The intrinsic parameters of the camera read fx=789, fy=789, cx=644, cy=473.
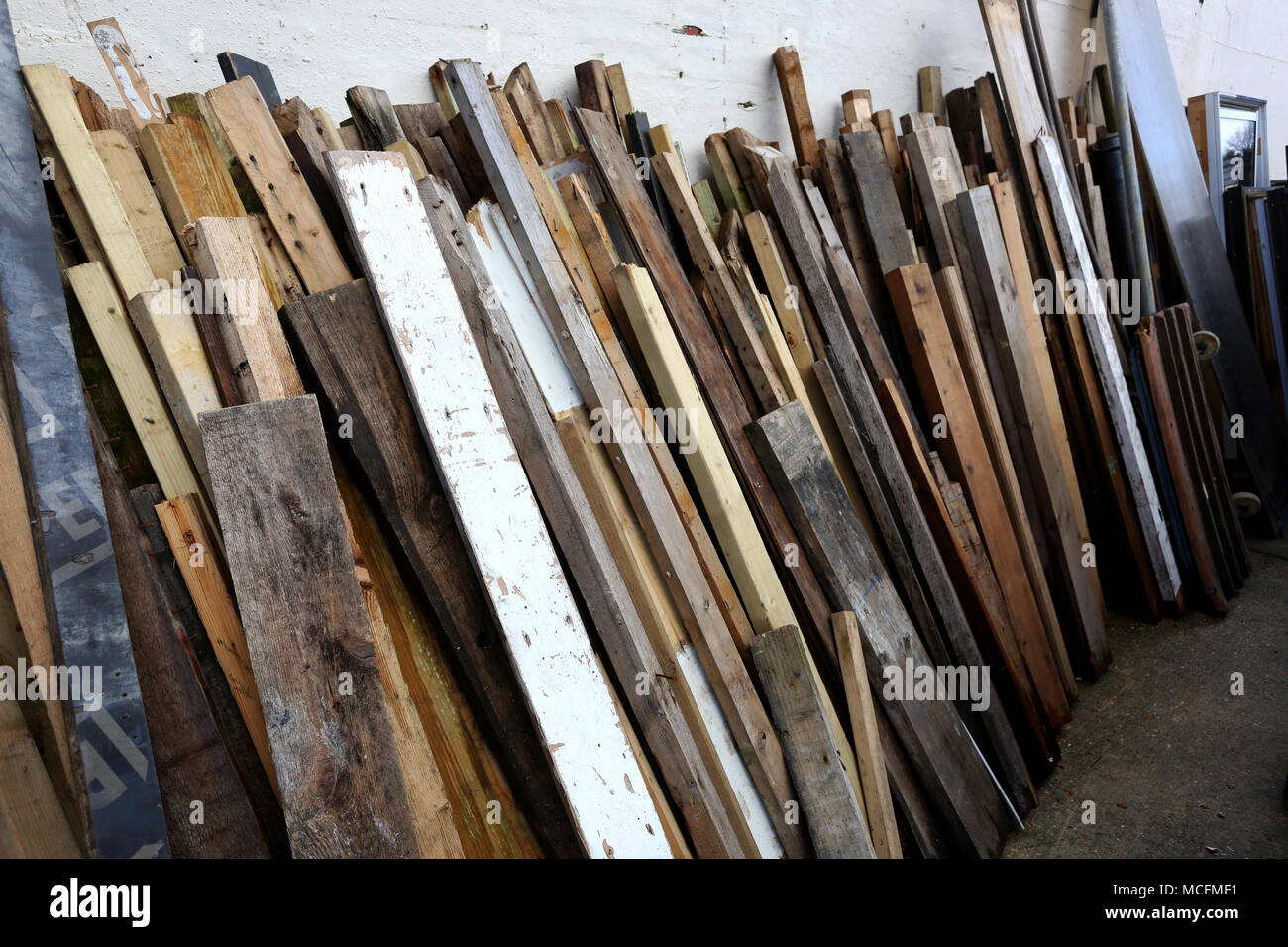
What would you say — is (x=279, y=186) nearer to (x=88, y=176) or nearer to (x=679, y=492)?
(x=88, y=176)

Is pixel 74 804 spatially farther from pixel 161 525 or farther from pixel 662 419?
pixel 662 419

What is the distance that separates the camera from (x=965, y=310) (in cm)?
326

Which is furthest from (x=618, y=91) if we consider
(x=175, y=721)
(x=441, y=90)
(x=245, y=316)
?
(x=175, y=721)

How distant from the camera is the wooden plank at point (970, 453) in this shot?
303cm

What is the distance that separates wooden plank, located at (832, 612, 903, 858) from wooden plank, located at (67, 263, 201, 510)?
1803 mm

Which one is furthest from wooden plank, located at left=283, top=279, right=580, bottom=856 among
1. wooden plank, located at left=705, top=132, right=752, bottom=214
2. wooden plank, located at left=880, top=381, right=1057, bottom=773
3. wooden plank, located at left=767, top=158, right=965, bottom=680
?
wooden plank, located at left=705, top=132, right=752, bottom=214

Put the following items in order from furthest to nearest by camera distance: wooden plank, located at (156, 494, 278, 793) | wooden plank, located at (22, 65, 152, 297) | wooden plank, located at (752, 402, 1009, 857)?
1. wooden plank, located at (752, 402, 1009, 857)
2. wooden plank, located at (22, 65, 152, 297)
3. wooden plank, located at (156, 494, 278, 793)

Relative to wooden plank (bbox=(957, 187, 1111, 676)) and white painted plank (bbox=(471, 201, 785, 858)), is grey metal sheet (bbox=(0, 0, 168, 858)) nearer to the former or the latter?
white painted plank (bbox=(471, 201, 785, 858))

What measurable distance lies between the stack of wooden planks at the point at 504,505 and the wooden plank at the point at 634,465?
12 mm

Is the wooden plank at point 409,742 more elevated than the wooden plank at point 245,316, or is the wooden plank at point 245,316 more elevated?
the wooden plank at point 245,316

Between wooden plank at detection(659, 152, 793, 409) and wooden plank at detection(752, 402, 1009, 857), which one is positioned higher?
wooden plank at detection(659, 152, 793, 409)

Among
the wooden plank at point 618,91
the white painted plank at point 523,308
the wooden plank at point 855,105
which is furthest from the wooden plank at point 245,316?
the wooden plank at point 855,105

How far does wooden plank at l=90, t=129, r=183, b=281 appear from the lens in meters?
1.94

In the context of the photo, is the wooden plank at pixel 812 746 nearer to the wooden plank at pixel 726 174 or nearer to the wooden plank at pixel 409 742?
the wooden plank at pixel 409 742
